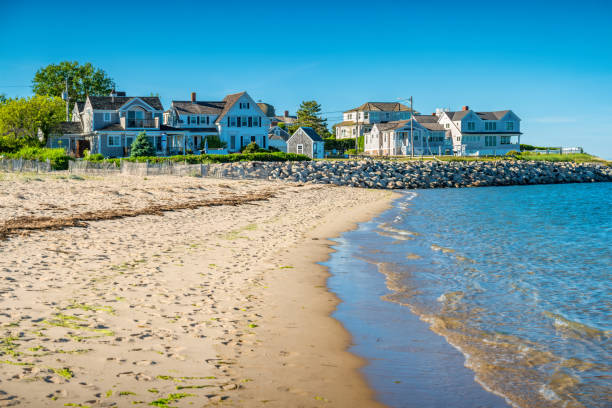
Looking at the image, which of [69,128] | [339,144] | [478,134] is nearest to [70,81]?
[69,128]

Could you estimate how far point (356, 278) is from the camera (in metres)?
11.6

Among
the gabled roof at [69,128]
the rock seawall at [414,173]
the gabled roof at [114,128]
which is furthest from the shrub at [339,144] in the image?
the gabled roof at [69,128]

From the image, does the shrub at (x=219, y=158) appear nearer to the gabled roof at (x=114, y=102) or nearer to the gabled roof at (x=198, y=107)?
the gabled roof at (x=114, y=102)

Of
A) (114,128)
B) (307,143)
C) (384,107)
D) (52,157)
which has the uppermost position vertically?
(384,107)

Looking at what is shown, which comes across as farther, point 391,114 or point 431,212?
point 391,114

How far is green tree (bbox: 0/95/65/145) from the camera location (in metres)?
60.1

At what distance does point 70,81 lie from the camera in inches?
3661

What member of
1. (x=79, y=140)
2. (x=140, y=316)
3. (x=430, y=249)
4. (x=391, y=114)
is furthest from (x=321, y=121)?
(x=140, y=316)

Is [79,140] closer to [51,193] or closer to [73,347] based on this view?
[51,193]

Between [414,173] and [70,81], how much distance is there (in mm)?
68411

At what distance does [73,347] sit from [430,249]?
11976 mm

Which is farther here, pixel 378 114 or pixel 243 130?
pixel 378 114

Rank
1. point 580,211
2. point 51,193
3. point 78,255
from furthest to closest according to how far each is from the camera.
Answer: point 580,211
point 51,193
point 78,255

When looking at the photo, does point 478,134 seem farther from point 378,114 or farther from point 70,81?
point 70,81
